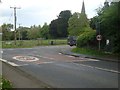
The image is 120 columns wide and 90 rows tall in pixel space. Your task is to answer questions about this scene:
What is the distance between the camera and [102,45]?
35.9 metres

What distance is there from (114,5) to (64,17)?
107 metres

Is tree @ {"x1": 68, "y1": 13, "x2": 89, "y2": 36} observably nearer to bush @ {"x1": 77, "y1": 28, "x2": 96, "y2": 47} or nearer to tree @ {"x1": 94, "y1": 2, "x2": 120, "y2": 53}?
bush @ {"x1": 77, "y1": 28, "x2": 96, "y2": 47}

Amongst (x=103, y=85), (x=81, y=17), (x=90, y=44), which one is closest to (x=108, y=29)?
(x=90, y=44)

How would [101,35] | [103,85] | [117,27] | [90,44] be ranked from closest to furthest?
[103,85] → [117,27] → [101,35] → [90,44]

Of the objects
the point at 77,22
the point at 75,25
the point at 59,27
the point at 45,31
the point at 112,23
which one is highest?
the point at 77,22

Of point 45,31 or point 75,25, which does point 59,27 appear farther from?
point 75,25

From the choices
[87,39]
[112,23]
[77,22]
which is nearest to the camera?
[112,23]

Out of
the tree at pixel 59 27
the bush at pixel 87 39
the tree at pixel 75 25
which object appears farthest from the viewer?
the tree at pixel 59 27

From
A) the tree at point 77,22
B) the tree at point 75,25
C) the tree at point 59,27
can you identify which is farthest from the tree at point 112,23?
the tree at point 59,27

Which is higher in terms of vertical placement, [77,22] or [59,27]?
[77,22]

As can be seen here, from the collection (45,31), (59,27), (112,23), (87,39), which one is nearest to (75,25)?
(59,27)

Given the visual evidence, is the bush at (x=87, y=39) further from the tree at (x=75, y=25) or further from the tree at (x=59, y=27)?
the tree at (x=59, y=27)

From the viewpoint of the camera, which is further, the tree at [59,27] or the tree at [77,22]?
the tree at [59,27]

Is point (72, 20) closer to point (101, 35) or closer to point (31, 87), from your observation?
point (101, 35)
